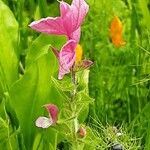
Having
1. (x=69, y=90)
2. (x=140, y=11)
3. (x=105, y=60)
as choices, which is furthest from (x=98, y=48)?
(x=69, y=90)

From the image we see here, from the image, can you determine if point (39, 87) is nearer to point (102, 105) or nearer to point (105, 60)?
point (102, 105)

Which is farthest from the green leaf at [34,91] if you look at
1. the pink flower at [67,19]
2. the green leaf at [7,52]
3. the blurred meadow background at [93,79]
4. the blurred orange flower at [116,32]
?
the pink flower at [67,19]

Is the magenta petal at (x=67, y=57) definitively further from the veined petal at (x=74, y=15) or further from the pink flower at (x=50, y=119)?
the pink flower at (x=50, y=119)

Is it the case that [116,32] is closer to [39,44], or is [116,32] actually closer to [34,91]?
[39,44]

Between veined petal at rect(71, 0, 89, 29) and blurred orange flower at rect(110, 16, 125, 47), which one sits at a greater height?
veined petal at rect(71, 0, 89, 29)

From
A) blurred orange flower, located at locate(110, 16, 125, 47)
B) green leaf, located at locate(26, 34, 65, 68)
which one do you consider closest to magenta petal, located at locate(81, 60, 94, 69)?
green leaf, located at locate(26, 34, 65, 68)

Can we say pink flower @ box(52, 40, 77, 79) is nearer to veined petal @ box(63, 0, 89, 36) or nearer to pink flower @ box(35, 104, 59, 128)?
veined petal @ box(63, 0, 89, 36)

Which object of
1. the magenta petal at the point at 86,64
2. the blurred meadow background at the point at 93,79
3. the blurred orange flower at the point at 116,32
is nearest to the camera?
the magenta petal at the point at 86,64
